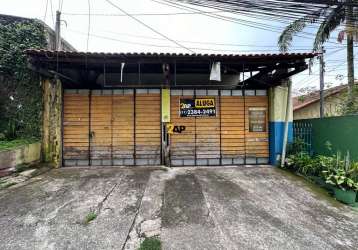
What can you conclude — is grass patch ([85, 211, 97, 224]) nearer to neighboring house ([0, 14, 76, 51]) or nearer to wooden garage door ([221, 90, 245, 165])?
wooden garage door ([221, 90, 245, 165])

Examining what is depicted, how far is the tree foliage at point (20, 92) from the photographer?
5.80 metres

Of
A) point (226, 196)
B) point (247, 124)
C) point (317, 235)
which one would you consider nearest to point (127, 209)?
point (226, 196)

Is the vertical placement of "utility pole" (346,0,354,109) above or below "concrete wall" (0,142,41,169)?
above

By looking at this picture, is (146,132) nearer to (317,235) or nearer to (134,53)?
(134,53)

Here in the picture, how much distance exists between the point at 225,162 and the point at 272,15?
438cm

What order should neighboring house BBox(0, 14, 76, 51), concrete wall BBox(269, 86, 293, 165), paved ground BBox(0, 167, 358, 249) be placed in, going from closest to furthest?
paved ground BBox(0, 167, 358, 249) → neighboring house BBox(0, 14, 76, 51) → concrete wall BBox(269, 86, 293, 165)

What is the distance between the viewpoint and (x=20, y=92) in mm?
5852

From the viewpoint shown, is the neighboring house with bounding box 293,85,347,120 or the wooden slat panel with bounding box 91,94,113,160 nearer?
the wooden slat panel with bounding box 91,94,113,160

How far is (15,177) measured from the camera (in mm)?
4930

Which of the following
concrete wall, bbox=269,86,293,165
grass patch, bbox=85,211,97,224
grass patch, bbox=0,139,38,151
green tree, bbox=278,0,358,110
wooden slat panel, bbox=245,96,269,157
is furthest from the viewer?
green tree, bbox=278,0,358,110

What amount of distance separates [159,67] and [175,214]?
4.67m

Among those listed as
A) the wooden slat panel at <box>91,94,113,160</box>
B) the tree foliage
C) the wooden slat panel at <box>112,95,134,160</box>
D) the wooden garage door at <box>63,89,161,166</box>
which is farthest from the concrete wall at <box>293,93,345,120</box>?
the tree foliage

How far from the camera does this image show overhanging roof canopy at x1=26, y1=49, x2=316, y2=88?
203 inches

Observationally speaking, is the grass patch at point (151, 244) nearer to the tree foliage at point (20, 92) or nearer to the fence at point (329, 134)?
the fence at point (329, 134)
